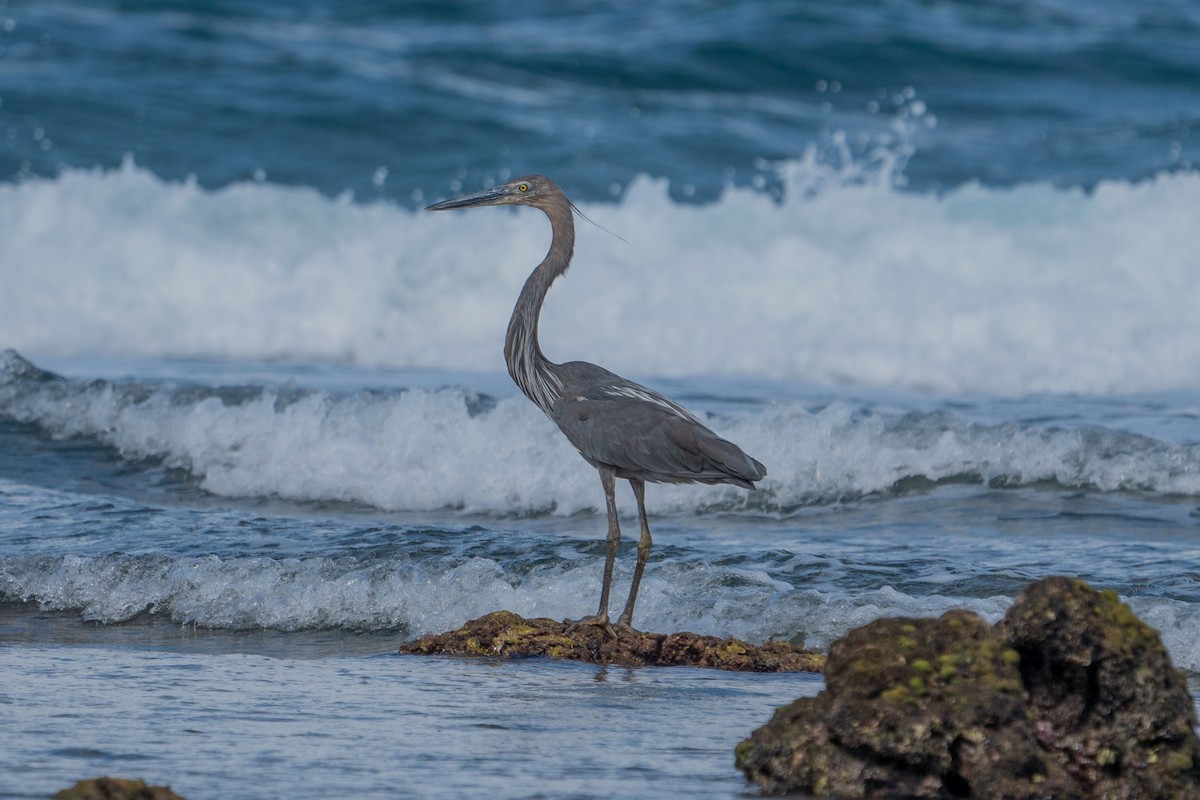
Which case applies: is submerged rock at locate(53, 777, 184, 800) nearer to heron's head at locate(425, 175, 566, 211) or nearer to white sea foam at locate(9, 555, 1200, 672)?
white sea foam at locate(9, 555, 1200, 672)

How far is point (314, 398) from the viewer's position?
9.77m

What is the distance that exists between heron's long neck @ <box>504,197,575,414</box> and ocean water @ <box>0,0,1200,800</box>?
71 centimetres

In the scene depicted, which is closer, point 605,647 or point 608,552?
point 605,647

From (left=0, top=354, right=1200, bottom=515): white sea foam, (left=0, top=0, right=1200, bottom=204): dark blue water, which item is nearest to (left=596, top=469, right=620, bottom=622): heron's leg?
(left=0, top=354, right=1200, bottom=515): white sea foam

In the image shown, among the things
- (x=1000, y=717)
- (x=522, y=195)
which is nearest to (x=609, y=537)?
(x=522, y=195)

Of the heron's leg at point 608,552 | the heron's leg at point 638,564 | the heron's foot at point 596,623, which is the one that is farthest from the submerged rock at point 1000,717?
the heron's leg at point 638,564

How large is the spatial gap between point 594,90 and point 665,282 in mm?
6719

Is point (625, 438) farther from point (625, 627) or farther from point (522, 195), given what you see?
point (522, 195)

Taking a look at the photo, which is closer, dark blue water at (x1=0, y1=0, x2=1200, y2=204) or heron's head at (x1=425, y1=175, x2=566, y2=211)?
heron's head at (x1=425, y1=175, x2=566, y2=211)

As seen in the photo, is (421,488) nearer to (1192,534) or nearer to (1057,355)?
(1192,534)

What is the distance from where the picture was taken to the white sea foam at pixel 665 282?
1254 centimetres

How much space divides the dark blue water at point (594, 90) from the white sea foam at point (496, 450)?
8280mm

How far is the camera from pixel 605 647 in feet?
17.5

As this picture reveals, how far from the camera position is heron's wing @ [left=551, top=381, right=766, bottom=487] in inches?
232
